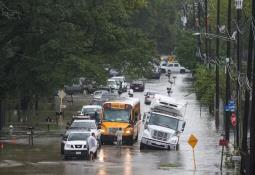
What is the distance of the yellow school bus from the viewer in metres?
49.7

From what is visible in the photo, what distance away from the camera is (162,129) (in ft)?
157

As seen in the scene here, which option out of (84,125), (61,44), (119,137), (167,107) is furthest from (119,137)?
(61,44)

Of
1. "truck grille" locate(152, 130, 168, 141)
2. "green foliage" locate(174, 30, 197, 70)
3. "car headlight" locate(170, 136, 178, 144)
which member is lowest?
"car headlight" locate(170, 136, 178, 144)

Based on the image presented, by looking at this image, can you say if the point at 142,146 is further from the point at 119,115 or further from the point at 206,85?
the point at 206,85

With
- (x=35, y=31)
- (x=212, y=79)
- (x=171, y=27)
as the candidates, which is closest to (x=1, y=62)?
(x=35, y=31)

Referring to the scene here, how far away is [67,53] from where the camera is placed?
55.6 m

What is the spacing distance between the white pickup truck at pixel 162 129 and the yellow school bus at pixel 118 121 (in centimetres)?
125

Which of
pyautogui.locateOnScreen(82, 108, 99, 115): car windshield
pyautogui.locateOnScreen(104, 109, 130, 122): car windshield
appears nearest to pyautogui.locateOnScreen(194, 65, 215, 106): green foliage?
pyautogui.locateOnScreen(82, 108, 99, 115): car windshield

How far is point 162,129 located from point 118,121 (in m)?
3.27

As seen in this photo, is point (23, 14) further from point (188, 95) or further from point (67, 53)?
point (188, 95)

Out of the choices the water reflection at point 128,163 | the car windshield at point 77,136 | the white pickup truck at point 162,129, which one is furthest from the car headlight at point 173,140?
the car windshield at point 77,136

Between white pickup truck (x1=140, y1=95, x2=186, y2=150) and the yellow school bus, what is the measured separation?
1249 millimetres

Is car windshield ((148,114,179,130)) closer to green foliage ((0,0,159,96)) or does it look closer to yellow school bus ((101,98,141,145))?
yellow school bus ((101,98,141,145))

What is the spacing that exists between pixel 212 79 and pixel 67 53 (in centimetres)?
1635
